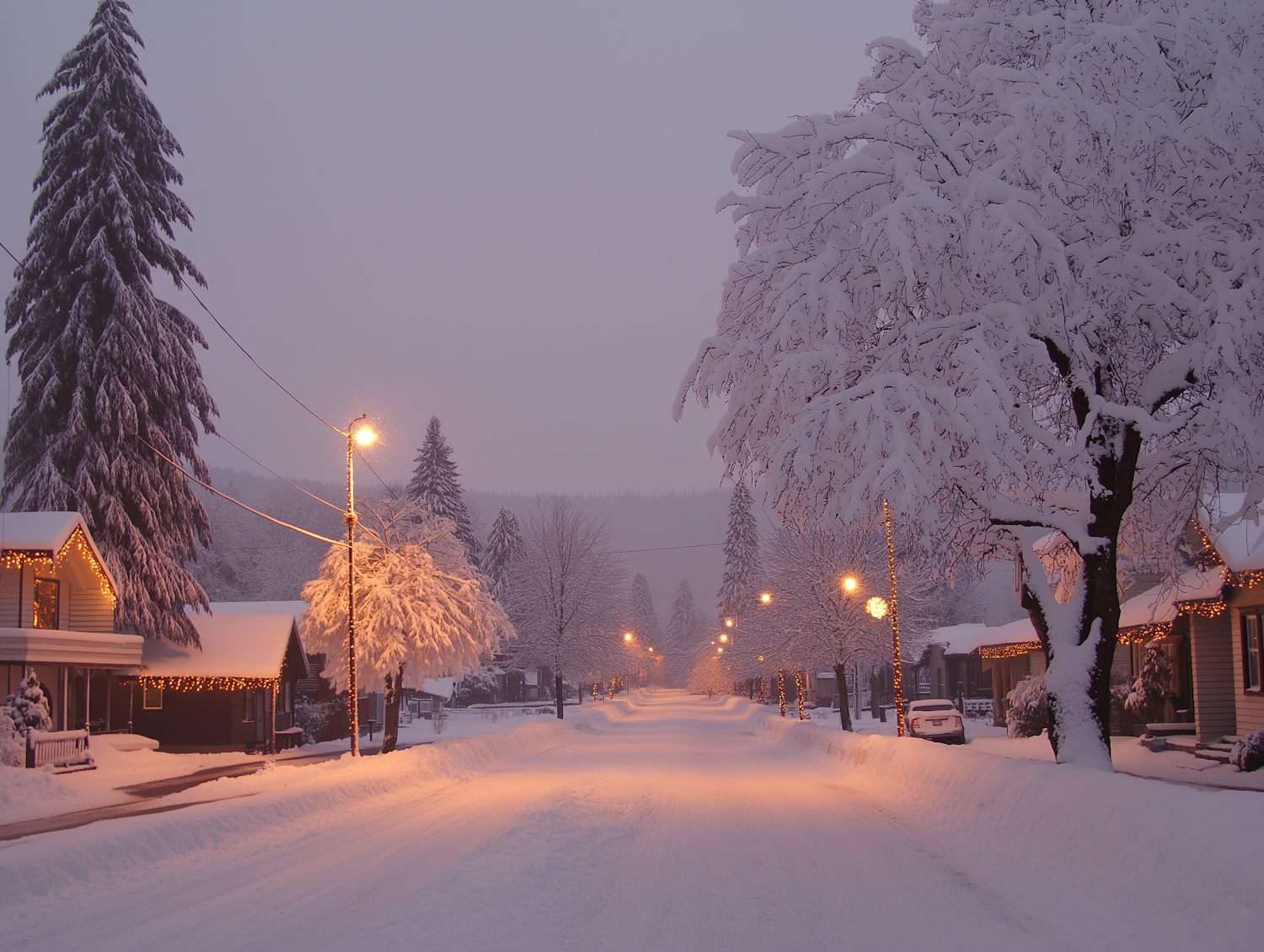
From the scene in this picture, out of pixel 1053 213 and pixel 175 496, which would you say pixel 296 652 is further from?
pixel 1053 213

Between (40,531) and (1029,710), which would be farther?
(1029,710)

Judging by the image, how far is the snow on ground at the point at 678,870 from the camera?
813cm

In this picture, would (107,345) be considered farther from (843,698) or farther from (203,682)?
(843,698)

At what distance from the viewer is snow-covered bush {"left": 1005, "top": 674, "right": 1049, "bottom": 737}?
33.3 metres

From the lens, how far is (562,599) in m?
56.2

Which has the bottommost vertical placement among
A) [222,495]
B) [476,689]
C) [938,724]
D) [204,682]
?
[476,689]

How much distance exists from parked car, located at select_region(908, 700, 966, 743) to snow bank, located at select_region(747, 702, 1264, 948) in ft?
66.4

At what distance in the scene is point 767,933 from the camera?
27.0ft

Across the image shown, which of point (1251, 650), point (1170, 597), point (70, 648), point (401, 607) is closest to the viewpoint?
point (1251, 650)

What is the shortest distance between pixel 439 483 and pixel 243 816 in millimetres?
63971

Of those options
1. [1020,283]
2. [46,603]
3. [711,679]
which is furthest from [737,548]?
[1020,283]

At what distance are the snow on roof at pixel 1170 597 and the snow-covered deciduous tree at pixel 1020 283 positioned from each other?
712cm

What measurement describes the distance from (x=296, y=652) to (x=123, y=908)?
3229 cm

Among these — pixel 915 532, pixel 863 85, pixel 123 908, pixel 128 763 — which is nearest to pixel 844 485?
pixel 915 532
